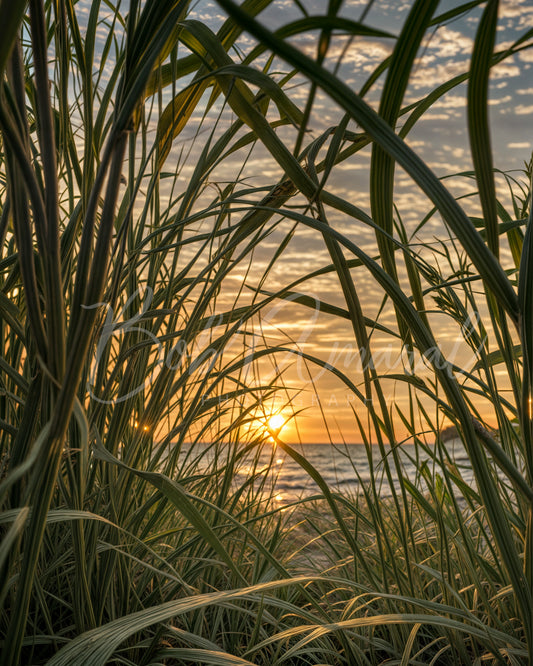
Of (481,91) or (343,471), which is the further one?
(343,471)

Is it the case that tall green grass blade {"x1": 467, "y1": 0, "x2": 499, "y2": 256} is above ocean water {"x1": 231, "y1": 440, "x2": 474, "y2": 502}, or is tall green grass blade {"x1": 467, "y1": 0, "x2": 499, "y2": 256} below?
above

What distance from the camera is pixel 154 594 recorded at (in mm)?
542

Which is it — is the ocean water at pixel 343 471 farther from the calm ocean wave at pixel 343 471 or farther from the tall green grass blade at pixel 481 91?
the tall green grass blade at pixel 481 91

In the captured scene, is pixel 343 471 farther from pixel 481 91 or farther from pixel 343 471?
pixel 481 91

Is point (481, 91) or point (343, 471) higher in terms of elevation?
point (481, 91)

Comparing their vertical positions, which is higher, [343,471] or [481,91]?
[481,91]


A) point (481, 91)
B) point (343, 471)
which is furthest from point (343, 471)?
point (481, 91)

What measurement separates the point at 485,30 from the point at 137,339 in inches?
17.1

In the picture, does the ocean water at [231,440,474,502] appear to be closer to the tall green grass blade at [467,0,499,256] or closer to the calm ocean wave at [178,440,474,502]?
the calm ocean wave at [178,440,474,502]

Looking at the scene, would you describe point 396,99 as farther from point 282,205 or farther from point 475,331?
point 475,331

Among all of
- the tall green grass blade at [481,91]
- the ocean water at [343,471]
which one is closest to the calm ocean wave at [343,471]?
the ocean water at [343,471]

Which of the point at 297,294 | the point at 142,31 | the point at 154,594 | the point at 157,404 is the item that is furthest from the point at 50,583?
the point at 142,31

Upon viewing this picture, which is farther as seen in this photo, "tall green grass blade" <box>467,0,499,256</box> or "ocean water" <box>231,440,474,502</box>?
"ocean water" <box>231,440,474,502</box>

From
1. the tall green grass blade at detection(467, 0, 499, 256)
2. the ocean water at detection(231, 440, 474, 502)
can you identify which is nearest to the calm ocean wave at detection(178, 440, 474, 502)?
the ocean water at detection(231, 440, 474, 502)
